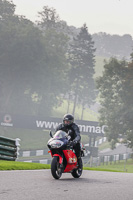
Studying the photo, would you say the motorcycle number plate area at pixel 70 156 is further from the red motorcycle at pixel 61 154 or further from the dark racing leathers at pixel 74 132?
the dark racing leathers at pixel 74 132

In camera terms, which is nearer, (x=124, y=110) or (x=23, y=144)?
(x=124, y=110)

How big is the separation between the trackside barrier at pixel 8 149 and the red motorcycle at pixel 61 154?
24.3ft

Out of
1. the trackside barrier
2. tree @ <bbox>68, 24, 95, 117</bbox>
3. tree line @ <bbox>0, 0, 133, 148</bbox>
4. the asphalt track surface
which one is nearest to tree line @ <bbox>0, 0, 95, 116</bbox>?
tree line @ <bbox>0, 0, 133, 148</bbox>

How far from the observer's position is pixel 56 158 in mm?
10734

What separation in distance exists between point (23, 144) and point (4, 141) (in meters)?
52.7

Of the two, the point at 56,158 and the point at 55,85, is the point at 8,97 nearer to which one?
the point at 55,85

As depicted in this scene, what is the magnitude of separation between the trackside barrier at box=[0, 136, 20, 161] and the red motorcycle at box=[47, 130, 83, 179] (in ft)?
24.3

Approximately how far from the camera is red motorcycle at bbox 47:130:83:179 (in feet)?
35.4

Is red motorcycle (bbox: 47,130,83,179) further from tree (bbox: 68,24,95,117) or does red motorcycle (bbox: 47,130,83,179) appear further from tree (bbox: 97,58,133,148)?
tree (bbox: 68,24,95,117)

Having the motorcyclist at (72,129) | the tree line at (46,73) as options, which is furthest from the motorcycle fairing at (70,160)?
the tree line at (46,73)

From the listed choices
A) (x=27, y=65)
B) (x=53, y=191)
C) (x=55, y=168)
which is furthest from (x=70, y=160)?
(x=27, y=65)

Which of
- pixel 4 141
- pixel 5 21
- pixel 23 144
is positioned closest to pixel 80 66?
pixel 5 21

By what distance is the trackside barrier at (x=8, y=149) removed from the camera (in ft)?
60.9

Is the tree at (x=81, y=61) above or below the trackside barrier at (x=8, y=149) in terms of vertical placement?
above
